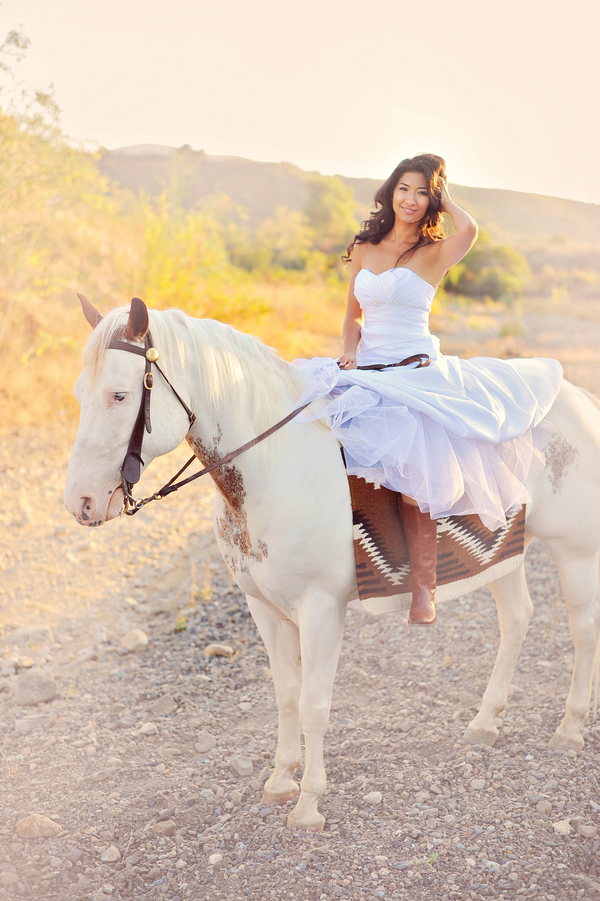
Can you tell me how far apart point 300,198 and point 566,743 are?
172 ft

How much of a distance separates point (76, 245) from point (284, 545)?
918 centimetres

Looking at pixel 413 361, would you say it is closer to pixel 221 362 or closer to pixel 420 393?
pixel 420 393

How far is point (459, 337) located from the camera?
59.2 feet

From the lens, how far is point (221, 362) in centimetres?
220

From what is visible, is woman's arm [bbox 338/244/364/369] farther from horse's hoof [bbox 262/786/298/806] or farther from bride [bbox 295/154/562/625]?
horse's hoof [bbox 262/786/298/806]

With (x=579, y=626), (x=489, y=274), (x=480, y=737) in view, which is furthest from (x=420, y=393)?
(x=489, y=274)

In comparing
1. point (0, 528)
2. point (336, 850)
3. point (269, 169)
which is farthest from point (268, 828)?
point (269, 169)

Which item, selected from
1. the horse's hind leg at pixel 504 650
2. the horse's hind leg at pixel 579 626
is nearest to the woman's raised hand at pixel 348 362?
the horse's hind leg at pixel 579 626

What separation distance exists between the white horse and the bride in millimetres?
159

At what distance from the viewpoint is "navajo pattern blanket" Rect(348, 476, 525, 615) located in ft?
7.92

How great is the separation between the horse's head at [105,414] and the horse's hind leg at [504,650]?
233cm

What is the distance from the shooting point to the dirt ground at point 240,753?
2.38m

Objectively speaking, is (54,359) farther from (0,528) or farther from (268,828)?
(268,828)

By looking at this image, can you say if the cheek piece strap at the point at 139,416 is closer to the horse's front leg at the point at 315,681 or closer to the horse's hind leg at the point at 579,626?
the horse's front leg at the point at 315,681
